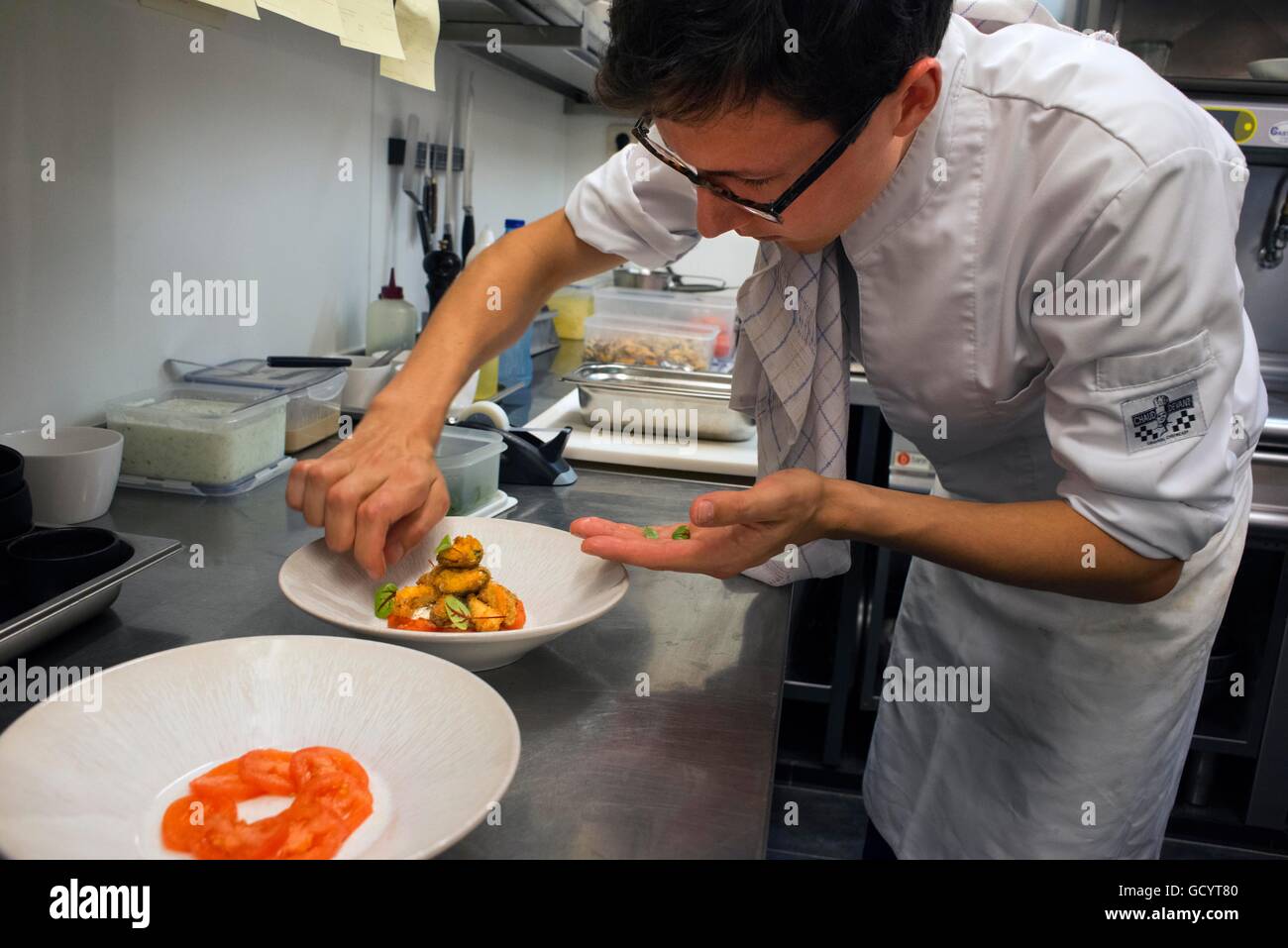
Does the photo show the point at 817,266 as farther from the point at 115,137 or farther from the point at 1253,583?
the point at 1253,583

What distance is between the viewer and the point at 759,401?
140cm

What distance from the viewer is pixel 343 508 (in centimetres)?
108

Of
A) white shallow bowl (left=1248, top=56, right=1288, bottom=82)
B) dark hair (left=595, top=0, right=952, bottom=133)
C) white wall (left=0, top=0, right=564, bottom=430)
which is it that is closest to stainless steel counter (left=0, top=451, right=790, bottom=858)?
white wall (left=0, top=0, right=564, bottom=430)

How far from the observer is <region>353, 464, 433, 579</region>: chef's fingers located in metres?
1.09

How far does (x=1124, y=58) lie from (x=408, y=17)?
3.26ft

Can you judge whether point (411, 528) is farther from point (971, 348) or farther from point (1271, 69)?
point (1271, 69)

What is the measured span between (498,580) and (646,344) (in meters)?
1.40

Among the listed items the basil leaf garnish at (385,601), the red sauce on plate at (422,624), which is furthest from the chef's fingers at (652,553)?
the basil leaf garnish at (385,601)

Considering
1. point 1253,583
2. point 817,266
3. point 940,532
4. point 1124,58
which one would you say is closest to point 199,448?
point 817,266

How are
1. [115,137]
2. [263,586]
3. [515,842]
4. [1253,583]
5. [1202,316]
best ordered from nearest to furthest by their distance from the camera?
[515,842] < [1202,316] < [263,586] < [115,137] < [1253,583]

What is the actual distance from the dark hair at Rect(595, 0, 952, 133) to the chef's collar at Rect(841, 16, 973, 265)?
0.59 feet

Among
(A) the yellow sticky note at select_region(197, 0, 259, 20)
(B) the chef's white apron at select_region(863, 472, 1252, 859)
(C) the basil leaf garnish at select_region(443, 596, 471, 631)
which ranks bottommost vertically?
(B) the chef's white apron at select_region(863, 472, 1252, 859)

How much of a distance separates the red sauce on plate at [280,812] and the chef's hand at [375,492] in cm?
29

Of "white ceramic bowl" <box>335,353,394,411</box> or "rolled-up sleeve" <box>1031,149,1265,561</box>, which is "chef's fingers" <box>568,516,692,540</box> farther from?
"white ceramic bowl" <box>335,353,394,411</box>
